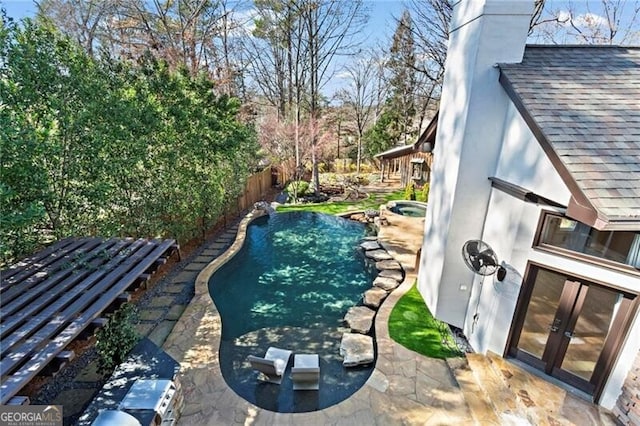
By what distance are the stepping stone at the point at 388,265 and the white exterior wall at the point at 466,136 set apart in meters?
2.45

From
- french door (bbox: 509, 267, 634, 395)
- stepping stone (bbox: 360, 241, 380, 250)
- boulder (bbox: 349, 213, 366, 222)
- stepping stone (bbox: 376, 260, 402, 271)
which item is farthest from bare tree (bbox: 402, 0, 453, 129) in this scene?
french door (bbox: 509, 267, 634, 395)

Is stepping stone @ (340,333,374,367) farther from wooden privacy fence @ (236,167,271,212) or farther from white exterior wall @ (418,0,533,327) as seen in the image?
wooden privacy fence @ (236,167,271,212)

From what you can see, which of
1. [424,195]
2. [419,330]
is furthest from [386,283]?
[424,195]

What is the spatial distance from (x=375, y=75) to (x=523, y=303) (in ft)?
95.6

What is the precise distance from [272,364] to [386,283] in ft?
16.5

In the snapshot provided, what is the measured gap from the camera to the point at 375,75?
30.4 meters

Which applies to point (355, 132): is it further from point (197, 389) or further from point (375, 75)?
point (197, 389)

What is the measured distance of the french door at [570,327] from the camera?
191 inches

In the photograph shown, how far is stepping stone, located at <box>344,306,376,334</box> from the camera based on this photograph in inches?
311

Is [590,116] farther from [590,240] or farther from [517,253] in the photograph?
[517,253]

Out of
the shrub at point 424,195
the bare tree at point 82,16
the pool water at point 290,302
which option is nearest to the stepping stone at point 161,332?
the pool water at point 290,302

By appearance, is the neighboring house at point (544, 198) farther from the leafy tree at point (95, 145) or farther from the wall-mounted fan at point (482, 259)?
the leafy tree at point (95, 145)

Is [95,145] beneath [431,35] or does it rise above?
beneath

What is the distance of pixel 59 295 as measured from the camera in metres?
4.27
